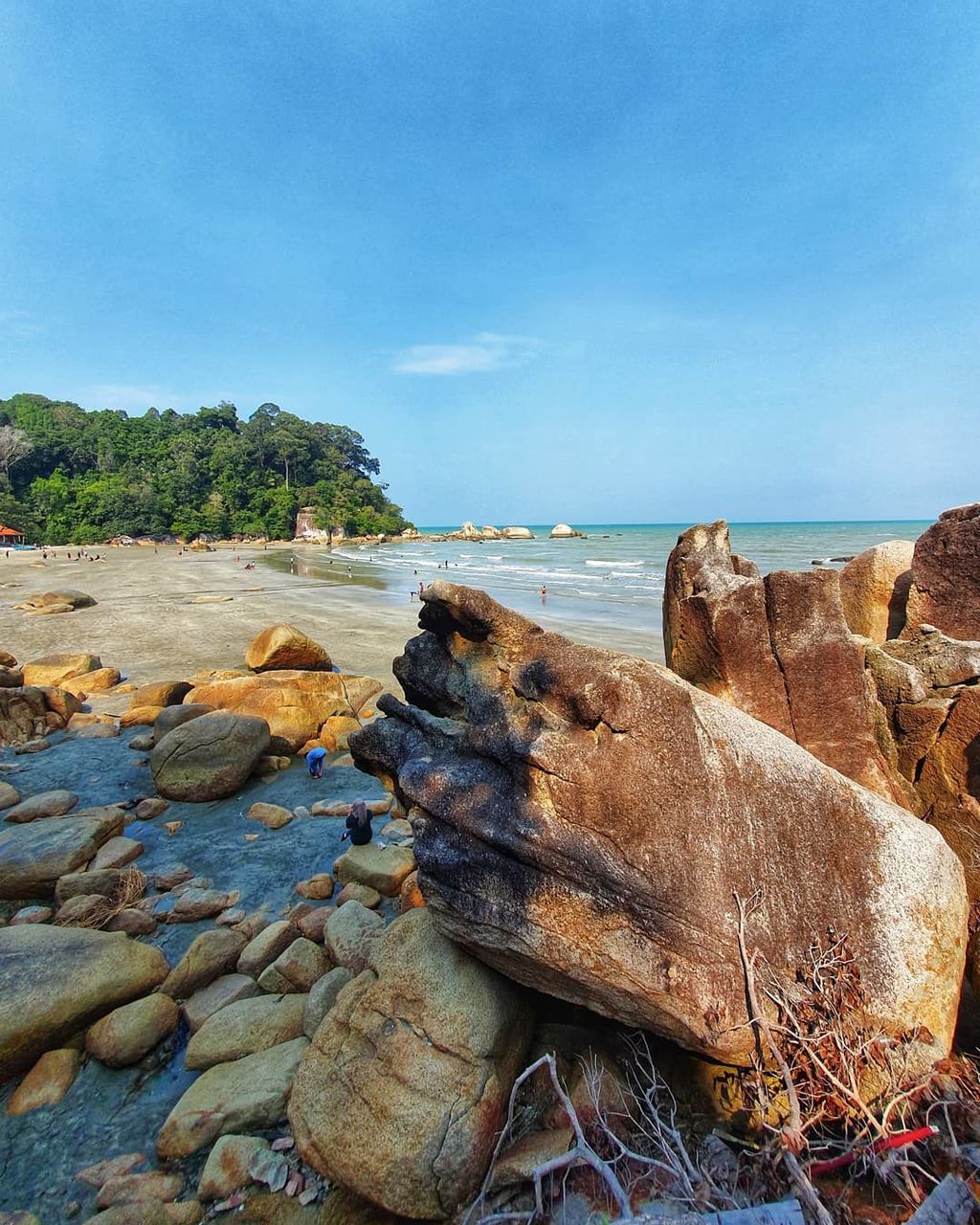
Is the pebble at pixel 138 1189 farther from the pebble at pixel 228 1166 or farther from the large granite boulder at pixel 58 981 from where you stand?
the large granite boulder at pixel 58 981

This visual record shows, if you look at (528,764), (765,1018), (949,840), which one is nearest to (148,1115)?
(528,764)

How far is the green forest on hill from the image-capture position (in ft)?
295

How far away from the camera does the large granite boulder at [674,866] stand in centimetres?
347

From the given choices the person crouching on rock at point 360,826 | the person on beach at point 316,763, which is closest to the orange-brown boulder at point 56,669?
the person on beach at point 316,763

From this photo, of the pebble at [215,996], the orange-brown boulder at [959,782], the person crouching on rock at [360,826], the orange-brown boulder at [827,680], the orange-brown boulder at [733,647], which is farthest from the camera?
the person crouching on rock at [360,826]

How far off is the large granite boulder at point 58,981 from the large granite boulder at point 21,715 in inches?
344

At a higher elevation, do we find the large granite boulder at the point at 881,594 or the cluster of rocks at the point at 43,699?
the large granite boulder at the point at 881,594

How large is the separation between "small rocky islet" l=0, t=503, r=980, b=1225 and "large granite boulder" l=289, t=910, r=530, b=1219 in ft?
0.06

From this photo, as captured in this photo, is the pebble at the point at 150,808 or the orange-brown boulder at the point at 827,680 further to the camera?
the pebble at the point at 150,808

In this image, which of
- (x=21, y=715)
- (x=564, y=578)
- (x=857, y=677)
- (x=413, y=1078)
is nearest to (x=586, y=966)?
(x=413, y=1078)

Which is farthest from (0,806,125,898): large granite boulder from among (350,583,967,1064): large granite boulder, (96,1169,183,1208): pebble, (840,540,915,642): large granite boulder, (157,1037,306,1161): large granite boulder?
(840,540,915,642): large granite boulder

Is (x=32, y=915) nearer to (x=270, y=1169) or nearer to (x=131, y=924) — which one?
(x=131, y=924)

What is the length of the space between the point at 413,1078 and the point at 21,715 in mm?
13061

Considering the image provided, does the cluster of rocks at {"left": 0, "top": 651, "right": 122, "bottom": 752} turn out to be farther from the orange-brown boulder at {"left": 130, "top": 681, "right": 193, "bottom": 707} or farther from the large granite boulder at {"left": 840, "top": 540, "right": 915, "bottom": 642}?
the large granite boulder at {"left": 840, "top": 540, "right": 915, "bottom": 642}
